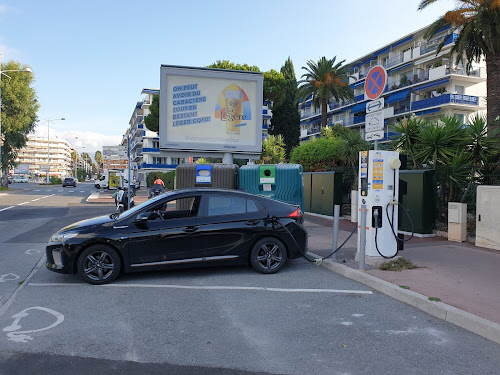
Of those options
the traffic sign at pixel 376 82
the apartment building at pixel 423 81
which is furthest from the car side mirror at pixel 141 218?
the apartment building at pixel 423 81

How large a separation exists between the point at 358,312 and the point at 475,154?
25.4 ft

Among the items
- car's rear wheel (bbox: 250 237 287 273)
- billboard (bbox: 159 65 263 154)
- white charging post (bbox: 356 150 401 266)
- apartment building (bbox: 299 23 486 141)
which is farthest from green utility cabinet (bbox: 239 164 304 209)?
apartment building (bbox: 299 23 486 141)

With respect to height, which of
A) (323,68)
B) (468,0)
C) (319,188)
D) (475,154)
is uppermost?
(323,68)

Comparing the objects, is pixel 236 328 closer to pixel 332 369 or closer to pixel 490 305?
pixel 332 369

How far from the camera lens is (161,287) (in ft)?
19.0

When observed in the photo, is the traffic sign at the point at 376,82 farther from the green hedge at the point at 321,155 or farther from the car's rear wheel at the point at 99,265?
the green hedge at the point at 321,155

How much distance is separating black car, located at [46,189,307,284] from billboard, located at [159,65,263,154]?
7732 millimetres

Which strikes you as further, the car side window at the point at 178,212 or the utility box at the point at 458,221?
the utility box at the point at 458,221

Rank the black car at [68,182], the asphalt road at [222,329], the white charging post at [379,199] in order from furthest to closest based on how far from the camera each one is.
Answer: the black car at [68,182]
the white charging post at [379,199]
the asphalt road at [222,329]

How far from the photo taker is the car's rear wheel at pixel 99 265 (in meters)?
5.89

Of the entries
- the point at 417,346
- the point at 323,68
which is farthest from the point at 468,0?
the point at 323,68

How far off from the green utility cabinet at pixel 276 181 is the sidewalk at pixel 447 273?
1792 mm

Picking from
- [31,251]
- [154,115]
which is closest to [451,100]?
[154,115]

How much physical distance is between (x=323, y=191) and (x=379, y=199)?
28.8 feet
